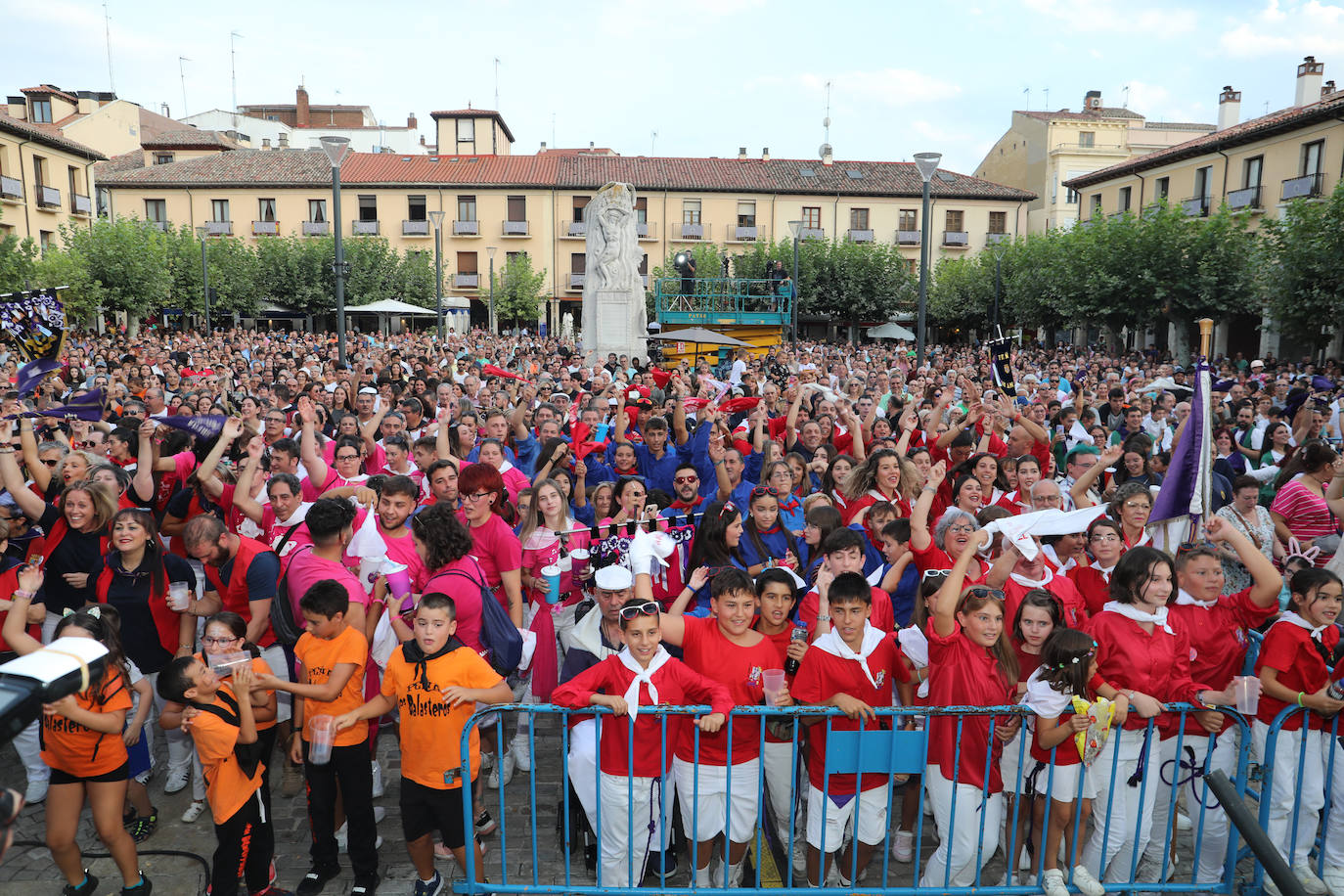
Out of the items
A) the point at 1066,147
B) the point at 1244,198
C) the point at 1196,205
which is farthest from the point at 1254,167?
the point at 1066,147

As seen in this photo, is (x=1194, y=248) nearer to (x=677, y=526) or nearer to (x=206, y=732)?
(x=677, y=526)

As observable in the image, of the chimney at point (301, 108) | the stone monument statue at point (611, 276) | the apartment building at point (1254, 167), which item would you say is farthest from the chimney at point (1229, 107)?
the chimney at point (301, 108)

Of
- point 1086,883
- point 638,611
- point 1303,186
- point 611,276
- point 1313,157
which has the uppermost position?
point 1313,157

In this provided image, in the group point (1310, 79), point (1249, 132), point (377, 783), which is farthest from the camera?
point (1310, 79)

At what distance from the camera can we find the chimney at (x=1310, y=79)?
3431 cm

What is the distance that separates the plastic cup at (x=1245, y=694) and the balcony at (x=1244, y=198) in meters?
32.5

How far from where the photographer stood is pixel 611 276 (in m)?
20.4

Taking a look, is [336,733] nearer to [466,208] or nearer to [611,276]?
[611,276]

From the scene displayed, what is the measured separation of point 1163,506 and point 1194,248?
2571cm

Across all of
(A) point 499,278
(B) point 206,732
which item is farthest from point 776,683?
(A) point 499,278

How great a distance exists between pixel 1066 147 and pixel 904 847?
53903 mm

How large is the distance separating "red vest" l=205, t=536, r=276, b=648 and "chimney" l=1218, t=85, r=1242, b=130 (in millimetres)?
46734

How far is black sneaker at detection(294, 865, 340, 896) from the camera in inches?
152

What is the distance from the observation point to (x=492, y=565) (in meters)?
4.95
